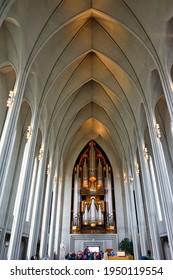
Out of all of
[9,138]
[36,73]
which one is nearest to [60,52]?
[36,73]

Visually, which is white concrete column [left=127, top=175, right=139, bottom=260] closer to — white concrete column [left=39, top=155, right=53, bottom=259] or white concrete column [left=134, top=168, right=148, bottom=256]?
white concrete column [left=134, top=168, right=148, bottom=256]

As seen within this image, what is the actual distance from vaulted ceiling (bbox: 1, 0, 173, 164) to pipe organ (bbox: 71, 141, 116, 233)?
3.83 metres

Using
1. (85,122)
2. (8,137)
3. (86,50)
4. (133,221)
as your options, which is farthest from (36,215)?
(85,122)

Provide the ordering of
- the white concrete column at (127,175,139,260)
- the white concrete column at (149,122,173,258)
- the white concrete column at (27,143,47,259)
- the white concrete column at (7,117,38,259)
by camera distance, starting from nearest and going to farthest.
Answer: the white concrete column at (7,117,38,259) → the white concrete column at (149,122,173,258) → the white concrete column at (27,143,47,259) → the white concrete column at (127,175,139,260)

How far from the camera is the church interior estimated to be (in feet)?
Answer: 29.3

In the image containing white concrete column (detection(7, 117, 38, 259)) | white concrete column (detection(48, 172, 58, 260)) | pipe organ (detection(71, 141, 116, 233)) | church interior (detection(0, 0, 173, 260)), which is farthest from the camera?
pipe organ (detection(71, 141, 116, 233))

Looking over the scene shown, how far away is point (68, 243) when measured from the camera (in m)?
17.0

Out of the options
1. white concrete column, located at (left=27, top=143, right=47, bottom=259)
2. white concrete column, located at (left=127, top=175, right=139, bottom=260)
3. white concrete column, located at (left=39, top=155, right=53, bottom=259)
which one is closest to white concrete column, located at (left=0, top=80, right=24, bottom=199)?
white concrete column, located at (left=27, top=143, right=47, bottom=259)

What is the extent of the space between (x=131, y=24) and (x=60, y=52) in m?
4.65

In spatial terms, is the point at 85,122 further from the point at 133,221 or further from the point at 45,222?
the point at 45,222

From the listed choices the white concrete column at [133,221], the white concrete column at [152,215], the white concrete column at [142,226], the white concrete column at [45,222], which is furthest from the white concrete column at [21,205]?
the white concrete column at [133,221]

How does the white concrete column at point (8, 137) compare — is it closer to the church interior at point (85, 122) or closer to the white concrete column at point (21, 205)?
the church interior at point (85, 122)

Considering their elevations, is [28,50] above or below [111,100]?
below
